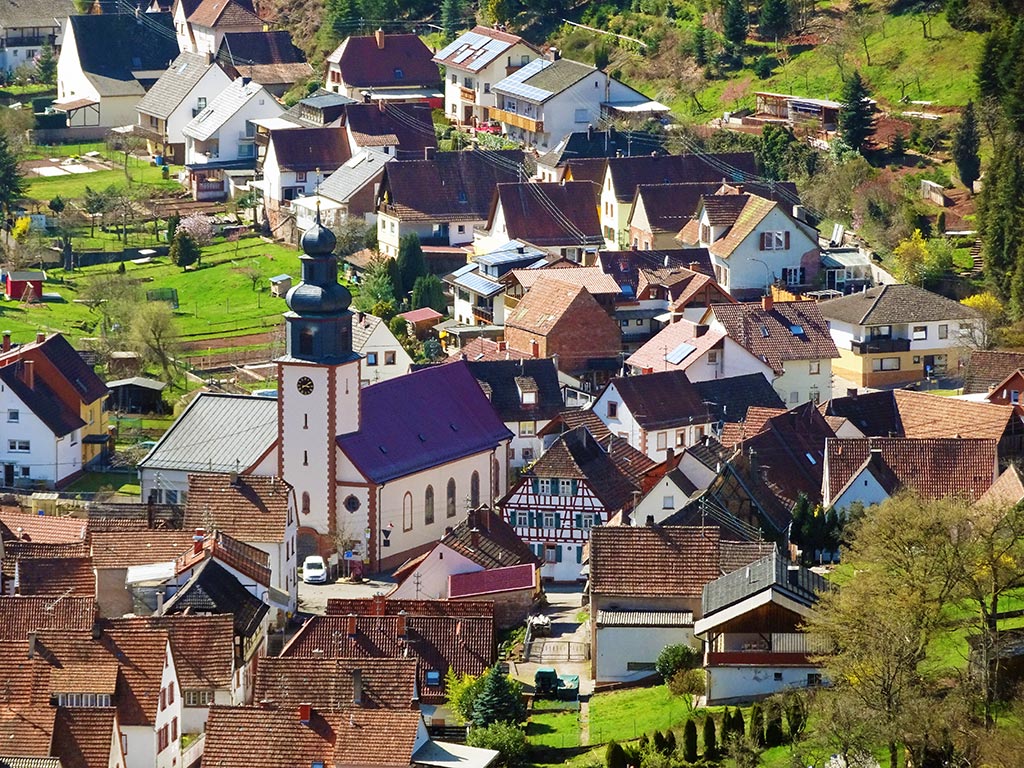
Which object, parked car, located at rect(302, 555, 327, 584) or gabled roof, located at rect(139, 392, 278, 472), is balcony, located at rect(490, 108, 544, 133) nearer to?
gabled roof, located at rect(139, 392, 278, 472)

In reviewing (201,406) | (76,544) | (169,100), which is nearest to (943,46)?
(169,100)

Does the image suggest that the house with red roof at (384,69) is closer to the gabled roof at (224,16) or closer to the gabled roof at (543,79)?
the gabled roof at (543,79)

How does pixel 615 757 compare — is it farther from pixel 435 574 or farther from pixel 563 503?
pixel 563 503

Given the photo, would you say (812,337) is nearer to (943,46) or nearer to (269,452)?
(269,452)

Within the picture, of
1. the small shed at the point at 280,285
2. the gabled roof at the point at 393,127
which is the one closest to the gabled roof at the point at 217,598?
the small shed at the point at 280,285

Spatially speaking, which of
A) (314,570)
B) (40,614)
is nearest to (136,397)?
(314,570)

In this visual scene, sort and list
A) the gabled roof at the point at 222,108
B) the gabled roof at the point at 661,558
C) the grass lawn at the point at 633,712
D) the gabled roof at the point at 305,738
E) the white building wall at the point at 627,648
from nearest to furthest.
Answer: the gabled roof at the point at 305,738
the grass lawn at the point at 633,712
the white building wall at the point at 627,648
the gabled roof at the point at 661,558
the gabled roof at the point at 222,108
